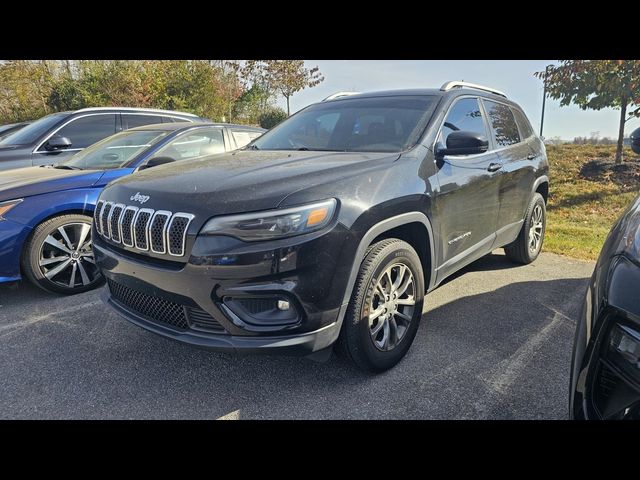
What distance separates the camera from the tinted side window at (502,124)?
161 inches

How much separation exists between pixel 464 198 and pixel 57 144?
5.44 m

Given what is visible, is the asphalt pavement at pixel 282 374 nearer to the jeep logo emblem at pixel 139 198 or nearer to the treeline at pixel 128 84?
the jeep logo emblem at pixel 139 198

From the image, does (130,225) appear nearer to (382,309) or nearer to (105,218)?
(105,218)

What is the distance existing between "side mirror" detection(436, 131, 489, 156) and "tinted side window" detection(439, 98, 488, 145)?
0.17 meters

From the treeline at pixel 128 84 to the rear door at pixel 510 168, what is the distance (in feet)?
55.4

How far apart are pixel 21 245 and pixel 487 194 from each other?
4.05 meters

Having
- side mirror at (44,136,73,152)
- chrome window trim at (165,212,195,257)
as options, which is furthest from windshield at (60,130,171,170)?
chrome window trim at (165,212,195,257)

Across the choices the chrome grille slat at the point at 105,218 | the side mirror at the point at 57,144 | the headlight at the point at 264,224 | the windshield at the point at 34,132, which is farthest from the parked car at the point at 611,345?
the windshield at the point at 34,132
